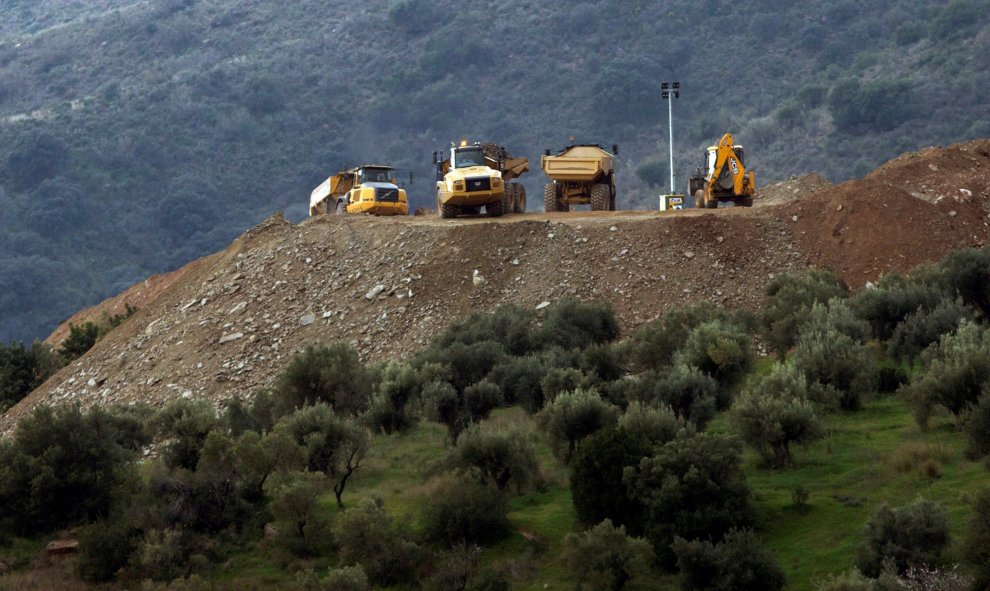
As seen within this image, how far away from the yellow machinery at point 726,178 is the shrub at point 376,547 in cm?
2400

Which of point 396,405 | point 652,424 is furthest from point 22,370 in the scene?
point 652,424

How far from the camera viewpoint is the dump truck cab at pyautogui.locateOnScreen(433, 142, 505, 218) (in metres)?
42.7

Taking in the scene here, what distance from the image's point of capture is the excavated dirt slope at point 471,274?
36000 millimetres

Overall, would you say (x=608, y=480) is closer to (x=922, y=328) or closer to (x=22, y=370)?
(x=922, y=328)

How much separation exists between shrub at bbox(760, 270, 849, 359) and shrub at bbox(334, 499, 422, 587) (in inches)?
477

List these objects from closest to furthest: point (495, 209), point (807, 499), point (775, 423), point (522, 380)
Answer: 1. point (807, 499)
2. point (775, 423)
3. point (522, 380)
4. point (495, 209)

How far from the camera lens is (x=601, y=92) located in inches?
4419

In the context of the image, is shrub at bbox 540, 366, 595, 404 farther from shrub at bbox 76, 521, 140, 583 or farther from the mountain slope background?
the mountain slope background

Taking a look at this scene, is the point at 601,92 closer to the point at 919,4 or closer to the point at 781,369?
the point at 919,4

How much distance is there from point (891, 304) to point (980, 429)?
9.41 meters

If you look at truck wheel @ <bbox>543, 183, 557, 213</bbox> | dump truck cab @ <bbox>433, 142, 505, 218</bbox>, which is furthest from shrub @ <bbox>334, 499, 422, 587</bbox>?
truck wheel @ <bbox>543, 183, 557, 213</bbox>

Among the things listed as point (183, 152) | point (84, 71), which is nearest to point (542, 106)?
point (183, 152)

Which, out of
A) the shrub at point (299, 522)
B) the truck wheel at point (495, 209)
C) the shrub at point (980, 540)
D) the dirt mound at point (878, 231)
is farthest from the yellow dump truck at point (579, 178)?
the shrub at point (980, 540)

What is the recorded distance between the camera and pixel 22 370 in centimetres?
4131
